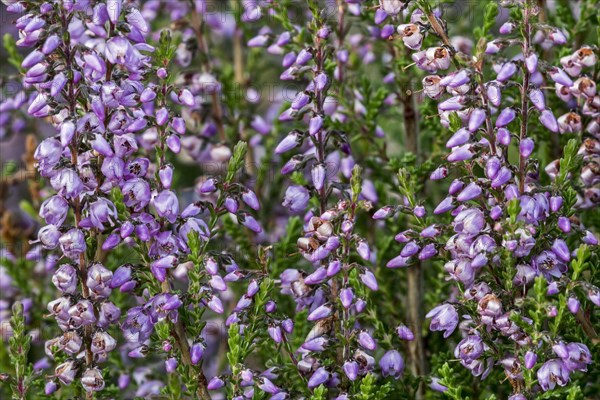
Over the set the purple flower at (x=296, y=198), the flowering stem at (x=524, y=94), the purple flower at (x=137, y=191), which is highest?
the flowering stem at (x=524, y=94)

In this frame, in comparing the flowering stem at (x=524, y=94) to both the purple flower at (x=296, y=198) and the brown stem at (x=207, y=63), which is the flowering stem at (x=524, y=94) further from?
the brown stem at (x=207, y=63)

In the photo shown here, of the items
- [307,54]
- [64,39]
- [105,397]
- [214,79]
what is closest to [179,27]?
[214,79]

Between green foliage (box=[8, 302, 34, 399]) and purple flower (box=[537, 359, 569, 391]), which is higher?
purple flower (box=[537, 359, 569, 391])

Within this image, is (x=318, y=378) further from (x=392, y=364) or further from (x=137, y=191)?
(x=137, y=191)

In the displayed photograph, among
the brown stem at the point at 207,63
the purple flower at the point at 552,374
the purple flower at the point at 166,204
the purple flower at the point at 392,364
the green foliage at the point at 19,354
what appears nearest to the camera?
the purple flower at the point at 552,374

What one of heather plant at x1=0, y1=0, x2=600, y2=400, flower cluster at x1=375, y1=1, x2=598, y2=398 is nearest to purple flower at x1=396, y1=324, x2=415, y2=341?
heather plant at x1=0, y1=0, x2=600, y2=400

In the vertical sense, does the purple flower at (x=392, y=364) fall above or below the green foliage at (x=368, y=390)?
below

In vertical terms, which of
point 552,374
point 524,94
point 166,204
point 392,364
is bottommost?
point 392,364

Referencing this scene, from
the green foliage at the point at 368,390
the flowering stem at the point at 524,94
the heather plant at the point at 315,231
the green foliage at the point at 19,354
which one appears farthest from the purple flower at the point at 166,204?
the flowering stem at the point at 524,94

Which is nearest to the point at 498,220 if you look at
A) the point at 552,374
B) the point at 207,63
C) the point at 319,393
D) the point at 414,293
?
the point at 552,374

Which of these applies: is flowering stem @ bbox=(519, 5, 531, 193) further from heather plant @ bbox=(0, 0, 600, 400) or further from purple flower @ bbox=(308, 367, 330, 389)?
purple flower @ bbox=(308, 367, 330, 389)

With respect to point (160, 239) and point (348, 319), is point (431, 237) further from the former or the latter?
point (160, 239)
